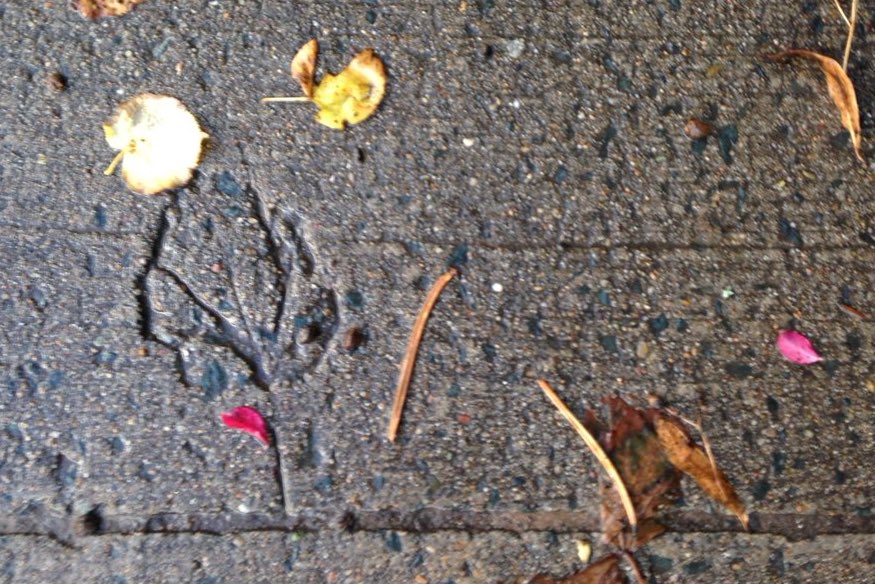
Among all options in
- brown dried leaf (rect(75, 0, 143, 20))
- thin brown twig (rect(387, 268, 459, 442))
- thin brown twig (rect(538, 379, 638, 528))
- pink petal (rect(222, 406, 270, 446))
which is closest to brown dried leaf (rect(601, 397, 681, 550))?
thin brown twig (rect(538, 379, 638, 528))

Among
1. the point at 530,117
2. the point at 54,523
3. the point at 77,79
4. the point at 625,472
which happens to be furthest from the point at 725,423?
the point at 77,79

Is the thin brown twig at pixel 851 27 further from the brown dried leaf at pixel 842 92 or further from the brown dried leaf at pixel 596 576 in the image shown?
the brown dried leaf at pixel 596 576

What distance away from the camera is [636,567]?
1.72m

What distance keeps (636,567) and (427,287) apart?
2.52ft

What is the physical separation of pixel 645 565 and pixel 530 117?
3.41 ft

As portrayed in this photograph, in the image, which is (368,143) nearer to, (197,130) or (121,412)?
(197,130)

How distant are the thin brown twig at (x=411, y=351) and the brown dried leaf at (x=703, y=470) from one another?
1.92 feet

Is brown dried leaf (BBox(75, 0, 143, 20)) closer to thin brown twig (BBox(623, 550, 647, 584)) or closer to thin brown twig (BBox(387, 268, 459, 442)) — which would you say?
thin brown twig (BBox(387, 268, 459, 442))

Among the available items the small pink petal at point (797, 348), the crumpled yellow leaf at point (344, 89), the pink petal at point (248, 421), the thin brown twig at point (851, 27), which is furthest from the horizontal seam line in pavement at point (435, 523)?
the thin brown twig at point (851, 27)

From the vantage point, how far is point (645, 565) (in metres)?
1.72

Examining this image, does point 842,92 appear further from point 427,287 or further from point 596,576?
point 596,576

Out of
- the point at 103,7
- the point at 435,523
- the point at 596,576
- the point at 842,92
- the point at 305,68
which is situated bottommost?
the point at 596,576

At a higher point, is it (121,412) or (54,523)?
(121,412)

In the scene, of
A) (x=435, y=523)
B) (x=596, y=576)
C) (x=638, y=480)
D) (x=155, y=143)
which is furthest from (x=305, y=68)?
(x=596, y=576)
